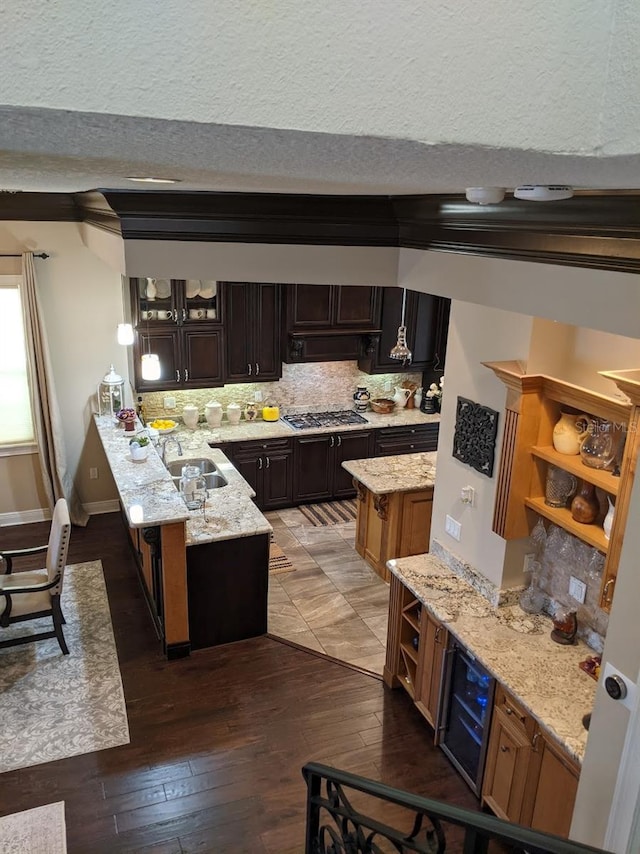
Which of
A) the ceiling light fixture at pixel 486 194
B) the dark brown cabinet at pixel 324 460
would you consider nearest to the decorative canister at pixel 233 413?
the dark brown cabinet at pixel 324 460

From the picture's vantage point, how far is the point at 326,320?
708 cm

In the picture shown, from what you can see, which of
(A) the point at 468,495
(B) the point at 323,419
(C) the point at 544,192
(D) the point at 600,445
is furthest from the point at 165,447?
(C) the point at 544,192

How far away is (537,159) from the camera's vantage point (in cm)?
76

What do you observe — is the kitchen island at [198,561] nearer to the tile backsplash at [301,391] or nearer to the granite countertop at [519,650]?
the granite countertop at [519,650]

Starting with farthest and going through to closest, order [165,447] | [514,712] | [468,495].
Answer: [165,447] < [468,495] < [514,712]

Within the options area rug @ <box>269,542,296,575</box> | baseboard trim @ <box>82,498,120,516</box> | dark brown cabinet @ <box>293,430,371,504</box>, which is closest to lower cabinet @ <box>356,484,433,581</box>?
area rug @ <box>269,542,296,575</box>

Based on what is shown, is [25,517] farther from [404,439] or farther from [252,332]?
[404,439]

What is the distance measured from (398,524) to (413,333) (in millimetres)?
2607

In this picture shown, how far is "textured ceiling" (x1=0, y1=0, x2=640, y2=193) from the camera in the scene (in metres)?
0.56

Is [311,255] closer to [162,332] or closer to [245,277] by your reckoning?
[245,277]

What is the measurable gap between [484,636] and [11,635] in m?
3.41

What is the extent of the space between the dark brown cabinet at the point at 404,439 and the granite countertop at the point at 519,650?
3.18 metres

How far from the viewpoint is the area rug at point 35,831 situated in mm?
3301

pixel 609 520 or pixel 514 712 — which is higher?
pixel 609 520
